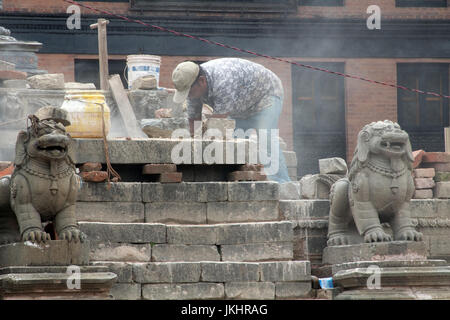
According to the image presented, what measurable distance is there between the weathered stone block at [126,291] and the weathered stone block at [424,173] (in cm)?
365

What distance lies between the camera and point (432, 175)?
13945 millimetres

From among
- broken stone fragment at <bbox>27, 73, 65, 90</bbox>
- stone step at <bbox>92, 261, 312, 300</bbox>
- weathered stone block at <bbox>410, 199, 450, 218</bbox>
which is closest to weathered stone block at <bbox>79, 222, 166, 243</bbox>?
stone step at <bbox>92, 261, 312, 300</bbox>

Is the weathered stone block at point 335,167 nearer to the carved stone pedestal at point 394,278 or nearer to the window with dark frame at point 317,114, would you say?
the carved stone pedestal at point 394,278

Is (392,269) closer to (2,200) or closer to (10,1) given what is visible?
(2,200)

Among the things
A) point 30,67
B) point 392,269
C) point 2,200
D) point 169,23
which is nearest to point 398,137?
point 392,269

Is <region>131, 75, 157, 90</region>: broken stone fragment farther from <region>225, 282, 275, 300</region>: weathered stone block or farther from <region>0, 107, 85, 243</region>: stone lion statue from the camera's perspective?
<region>0, 107, 85, 243</region>: stone lion statue

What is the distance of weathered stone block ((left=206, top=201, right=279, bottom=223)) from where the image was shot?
41.1ft

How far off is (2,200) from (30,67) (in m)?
6.45

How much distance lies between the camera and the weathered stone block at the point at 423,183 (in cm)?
1385

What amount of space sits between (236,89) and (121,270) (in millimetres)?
3127

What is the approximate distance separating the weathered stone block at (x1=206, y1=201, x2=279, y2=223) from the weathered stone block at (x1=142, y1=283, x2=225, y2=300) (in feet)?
2.58

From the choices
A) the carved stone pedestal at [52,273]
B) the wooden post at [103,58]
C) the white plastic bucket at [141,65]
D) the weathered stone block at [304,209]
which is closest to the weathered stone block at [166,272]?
the carved stone pedestal at [52,273]

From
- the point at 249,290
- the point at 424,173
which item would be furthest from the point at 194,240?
the point at 424,173

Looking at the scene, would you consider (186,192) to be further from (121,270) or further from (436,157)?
(436,157)
